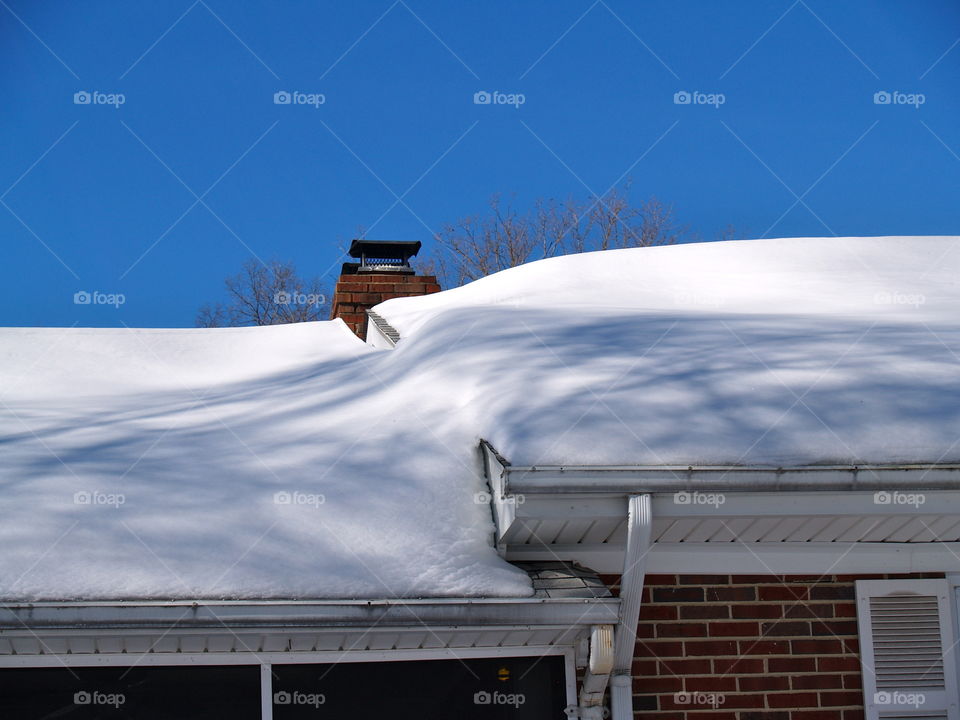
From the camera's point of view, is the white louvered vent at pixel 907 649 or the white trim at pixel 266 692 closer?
the white trim at pixel 266 692

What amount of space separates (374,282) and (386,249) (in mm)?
949

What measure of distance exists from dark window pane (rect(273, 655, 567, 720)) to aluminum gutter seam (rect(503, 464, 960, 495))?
3.22 ft

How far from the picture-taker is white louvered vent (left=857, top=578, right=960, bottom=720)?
4141mm

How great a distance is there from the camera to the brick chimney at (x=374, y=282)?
33.9 ft

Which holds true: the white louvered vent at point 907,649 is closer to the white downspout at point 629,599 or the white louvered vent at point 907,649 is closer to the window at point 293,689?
the white downspout at point 629,599

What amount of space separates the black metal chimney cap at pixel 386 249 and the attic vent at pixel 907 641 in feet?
26.1

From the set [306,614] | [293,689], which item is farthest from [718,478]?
[293,689]

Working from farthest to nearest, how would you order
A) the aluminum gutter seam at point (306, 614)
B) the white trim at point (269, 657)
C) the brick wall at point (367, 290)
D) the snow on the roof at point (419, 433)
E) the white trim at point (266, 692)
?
the brick wall at point (367, 290) < the white trim at point (266, 692) < the white trim at point (269, 657) < the snow on the roof at point (419, 433) < the aluminum gutter seam at point (306, 614)

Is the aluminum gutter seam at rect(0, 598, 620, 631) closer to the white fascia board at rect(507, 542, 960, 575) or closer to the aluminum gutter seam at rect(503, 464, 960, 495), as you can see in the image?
the aluminum gutter seam at rect(503, 464, 960, 495)

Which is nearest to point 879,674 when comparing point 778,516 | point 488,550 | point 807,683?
point 807,683

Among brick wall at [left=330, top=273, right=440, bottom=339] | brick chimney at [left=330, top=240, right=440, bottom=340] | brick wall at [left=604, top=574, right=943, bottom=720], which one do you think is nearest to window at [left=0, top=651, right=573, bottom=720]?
brick wall at [left=604, top=574, right=943, bottom=720]

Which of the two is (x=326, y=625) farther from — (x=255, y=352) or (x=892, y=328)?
(x=255, y=352)

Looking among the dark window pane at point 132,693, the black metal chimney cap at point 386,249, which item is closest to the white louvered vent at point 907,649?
the dark window pane at point 132,693

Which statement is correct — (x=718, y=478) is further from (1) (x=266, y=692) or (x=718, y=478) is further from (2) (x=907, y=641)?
(1) (x=266, y=692)
